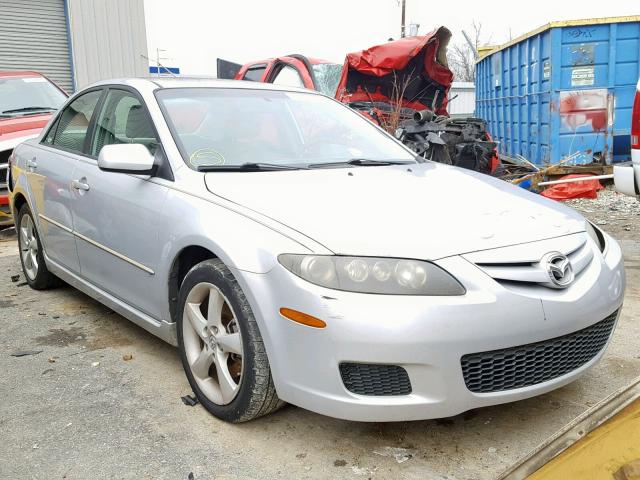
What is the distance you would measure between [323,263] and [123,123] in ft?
6.32

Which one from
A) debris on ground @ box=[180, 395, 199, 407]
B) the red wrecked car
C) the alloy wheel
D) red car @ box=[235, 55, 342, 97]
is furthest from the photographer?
red car @ box=[235, 55, 342, 97]

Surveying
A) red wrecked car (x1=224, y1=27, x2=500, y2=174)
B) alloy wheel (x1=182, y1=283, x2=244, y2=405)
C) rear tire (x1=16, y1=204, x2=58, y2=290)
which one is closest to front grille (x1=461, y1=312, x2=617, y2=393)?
alloy wheel (x1=182, y1=283, x2=244, y2=405)

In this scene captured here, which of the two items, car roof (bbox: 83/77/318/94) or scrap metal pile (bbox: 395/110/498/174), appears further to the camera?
scrap metal pile (bbox: 395/110/498/174)

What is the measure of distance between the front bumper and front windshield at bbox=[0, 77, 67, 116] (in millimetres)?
6683

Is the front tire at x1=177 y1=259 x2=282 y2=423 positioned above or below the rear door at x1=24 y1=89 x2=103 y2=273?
below

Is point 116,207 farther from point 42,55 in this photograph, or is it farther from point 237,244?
point 42,55

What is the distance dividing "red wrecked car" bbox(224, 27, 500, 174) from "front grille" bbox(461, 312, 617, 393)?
5.08m

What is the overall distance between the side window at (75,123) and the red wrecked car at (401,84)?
3.91 metres

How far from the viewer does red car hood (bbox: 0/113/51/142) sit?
7.17 meters

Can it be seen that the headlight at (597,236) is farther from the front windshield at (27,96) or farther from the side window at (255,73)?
the front windshield at (27,96)

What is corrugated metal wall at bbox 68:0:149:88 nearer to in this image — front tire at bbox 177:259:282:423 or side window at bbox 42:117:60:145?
side window at bbox 42:117:60:145

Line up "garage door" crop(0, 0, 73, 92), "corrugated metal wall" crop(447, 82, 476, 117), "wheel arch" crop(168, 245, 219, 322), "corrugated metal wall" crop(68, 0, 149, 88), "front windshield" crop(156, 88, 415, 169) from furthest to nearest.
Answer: "corrugated metal wall" crop(447, 82, 476, 117), "corrugated metal wall" crop(68, 0, 149, 88), "garage door" crop(0, 0, 73, 92), "front windshield" crop(156, 88, 415, 169), "wheel arch" crop(168, 245, 219, 322)

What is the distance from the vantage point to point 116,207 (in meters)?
3.30

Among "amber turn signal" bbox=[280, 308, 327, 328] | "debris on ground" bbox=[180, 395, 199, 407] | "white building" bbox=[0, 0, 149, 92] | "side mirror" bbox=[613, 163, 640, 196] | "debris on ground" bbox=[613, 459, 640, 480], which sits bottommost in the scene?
"debris on ground" bbox=[180, 395, 199, 407]
